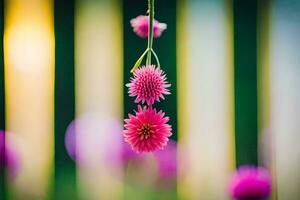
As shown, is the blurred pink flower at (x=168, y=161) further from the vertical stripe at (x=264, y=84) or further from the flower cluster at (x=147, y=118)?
the flower cluster at (x=147, y=118)

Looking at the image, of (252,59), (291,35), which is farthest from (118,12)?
(291,35)

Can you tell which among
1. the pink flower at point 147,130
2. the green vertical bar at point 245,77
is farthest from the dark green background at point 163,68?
the pink flower at point 147,130

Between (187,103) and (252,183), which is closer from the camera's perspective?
(252,183)

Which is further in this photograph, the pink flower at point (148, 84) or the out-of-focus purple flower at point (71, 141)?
the out-of-focus purple flower at point (71, 141)

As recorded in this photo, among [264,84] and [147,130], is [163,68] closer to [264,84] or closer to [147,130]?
[264,84]

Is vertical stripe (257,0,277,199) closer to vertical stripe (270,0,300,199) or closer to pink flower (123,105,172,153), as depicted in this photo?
vertical stripe (270,0,300,199)

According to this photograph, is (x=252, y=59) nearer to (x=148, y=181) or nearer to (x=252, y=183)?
(x=252, y=183)

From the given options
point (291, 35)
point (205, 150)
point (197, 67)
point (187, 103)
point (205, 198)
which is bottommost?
point (205, 198)

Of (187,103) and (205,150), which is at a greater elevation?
(187,103)
